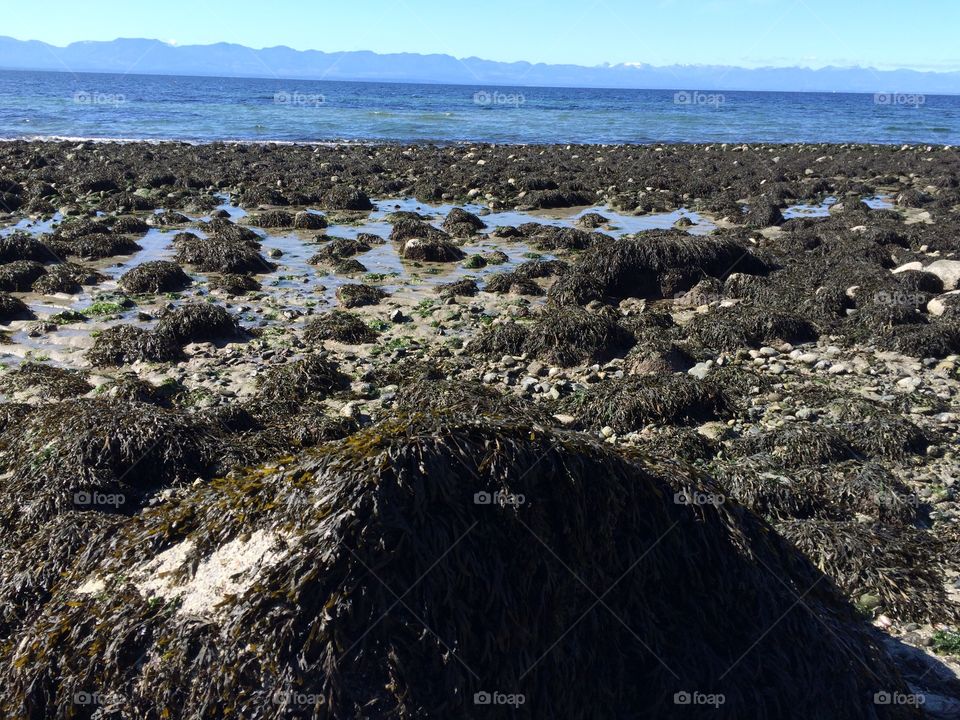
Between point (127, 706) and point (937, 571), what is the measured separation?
480 centimetres

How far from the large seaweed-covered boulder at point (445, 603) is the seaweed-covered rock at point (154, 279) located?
915 centimetres

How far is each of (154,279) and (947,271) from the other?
12.8 m

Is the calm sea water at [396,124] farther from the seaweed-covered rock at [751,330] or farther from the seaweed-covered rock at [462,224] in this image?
the seaweed-covered rock at [751,330]

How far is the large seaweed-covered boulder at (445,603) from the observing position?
2.88m

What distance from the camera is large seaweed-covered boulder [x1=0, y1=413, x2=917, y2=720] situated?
9.46 ft

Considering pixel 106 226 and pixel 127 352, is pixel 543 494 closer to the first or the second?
pixel 127 352

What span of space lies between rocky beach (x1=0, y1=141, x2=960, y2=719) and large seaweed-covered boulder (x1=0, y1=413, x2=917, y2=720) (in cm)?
1

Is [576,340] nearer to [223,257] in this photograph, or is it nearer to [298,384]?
[298,384]

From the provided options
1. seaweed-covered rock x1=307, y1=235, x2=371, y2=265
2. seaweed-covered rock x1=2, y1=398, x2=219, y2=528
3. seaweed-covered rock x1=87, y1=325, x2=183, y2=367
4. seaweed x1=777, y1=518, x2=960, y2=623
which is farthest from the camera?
seaweed-covered rock x1=307, y1=235, x2=371, y2=265

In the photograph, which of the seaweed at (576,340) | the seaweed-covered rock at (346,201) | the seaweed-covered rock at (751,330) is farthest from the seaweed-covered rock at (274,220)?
the seaweed-covered rock at (751,330)

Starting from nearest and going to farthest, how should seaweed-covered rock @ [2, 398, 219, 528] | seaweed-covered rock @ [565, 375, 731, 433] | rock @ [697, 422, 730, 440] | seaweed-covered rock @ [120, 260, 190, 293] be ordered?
seaweed-covered rock @ [2, 398, 219, 528] → rock @ [697, 422, 730, 440] → seaweed-covered rock @ [565, 375, 731, 433] → seaweed-covered rock @ [120, 260, 190, 293]

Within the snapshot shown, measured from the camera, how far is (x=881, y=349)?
9.23m

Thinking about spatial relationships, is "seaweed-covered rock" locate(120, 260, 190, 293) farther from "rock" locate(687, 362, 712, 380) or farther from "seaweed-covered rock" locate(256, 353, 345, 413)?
"rock" locate(687, 362, 712, 380)

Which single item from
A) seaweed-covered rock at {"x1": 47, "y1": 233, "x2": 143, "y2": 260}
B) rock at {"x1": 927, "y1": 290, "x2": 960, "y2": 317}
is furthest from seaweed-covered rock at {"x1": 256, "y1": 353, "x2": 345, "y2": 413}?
rock at {"x1": 927, "y1": 290, "x2": 960, "y2": 317}
